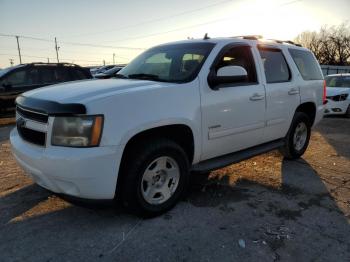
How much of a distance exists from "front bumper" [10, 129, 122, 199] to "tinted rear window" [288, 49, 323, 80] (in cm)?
380

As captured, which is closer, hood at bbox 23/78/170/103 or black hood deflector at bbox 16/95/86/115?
black hood deflector at bbox 16/95/86/115

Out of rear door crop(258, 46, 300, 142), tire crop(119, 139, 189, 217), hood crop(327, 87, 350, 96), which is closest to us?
tire crop(119, 139, 189, 217)

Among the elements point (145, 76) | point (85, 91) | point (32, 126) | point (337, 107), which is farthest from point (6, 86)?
point (337, 107)

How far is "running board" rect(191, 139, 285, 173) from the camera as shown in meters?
4.28

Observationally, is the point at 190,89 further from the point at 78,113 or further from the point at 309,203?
the point at 309,203

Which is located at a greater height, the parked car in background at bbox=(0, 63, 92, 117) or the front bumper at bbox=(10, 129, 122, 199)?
the parked car in background at bbox=(0, 63, 92, 117)

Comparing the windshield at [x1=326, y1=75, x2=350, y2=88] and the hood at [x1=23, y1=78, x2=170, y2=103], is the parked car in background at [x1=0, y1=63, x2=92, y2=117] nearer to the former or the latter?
the hood at [x1=23, y1=78, x2=170, y2=103]

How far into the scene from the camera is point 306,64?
20.2 feet

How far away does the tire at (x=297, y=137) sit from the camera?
5.88 m

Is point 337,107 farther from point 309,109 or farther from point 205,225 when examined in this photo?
point 205,225

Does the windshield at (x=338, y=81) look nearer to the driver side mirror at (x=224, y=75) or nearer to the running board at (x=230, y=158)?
the running board at (x=230, y=158)

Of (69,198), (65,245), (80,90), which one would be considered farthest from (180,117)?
(65,245)

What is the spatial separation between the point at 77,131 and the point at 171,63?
179cm

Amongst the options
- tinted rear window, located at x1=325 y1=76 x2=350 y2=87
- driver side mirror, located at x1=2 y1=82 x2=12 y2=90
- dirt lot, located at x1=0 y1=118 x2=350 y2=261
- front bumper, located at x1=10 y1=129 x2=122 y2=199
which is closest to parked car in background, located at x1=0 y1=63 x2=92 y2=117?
driver side mirror, located at x1=2 y1=82 x2=12 y2=90
